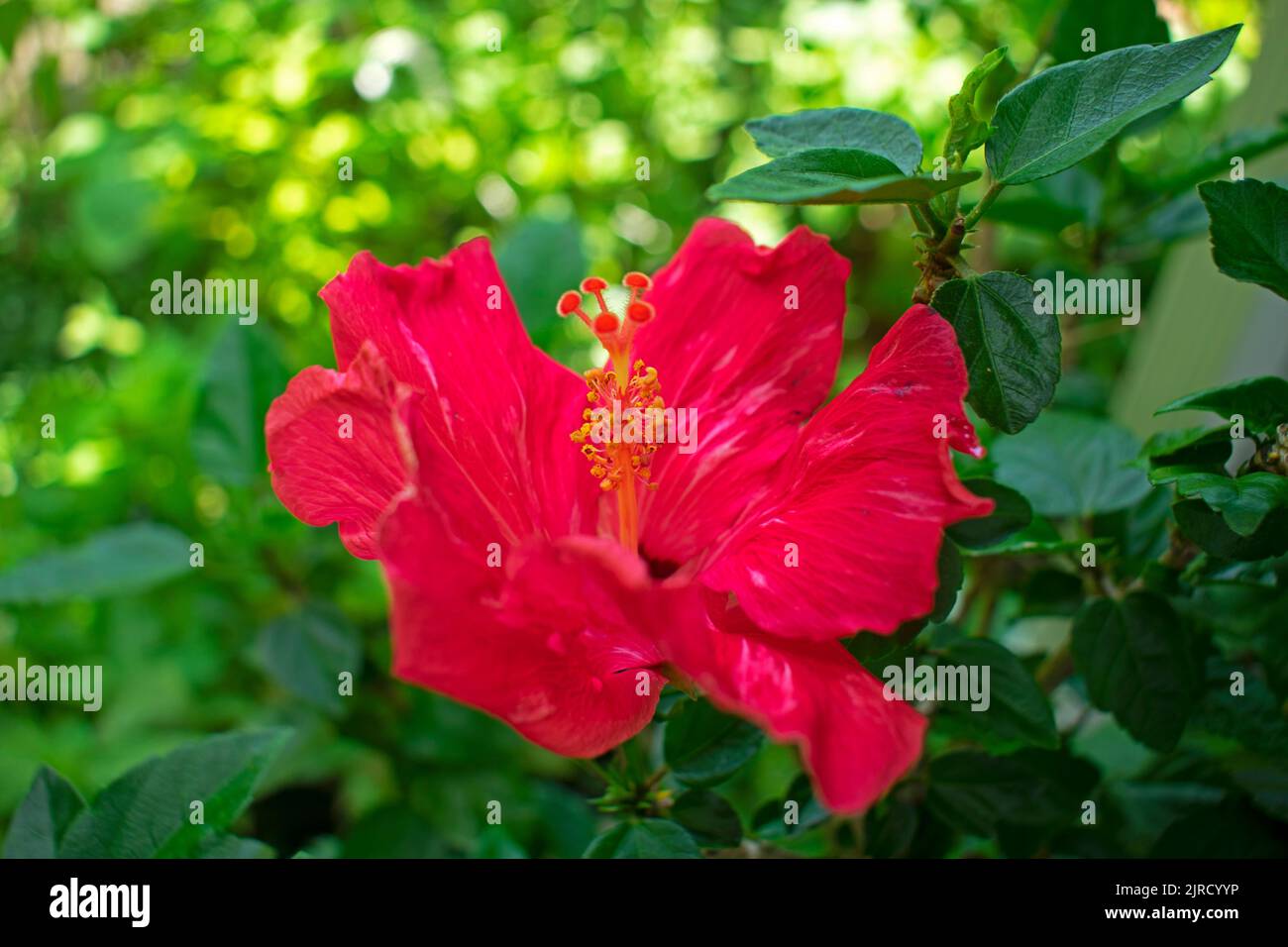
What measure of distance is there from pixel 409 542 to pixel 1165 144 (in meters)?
2.08

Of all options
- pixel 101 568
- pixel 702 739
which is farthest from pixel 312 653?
pixel 702 739

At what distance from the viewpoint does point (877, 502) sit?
0.53 meters

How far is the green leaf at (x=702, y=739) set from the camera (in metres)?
0.68

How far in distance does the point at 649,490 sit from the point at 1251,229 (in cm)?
37

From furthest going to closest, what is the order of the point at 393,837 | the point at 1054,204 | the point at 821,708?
the point at 393,837
the point at 1054,204
the point at 821,708

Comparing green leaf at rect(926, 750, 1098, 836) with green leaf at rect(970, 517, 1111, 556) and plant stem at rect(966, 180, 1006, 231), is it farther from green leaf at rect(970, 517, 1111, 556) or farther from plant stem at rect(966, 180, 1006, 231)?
plant stem at rect(966, 180, 1006, 231)

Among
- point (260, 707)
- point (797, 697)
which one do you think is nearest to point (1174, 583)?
point (797, 697)

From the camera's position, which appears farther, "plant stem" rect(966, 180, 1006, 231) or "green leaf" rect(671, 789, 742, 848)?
"green leaf" rect(671, 789, 742, 848)

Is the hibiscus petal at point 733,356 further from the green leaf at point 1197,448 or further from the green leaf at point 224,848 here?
the green leaf at point 224,848

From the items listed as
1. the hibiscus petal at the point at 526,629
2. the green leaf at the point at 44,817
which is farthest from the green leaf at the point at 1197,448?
the green leaf at the point at 44,817

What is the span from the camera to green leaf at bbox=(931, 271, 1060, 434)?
530mm

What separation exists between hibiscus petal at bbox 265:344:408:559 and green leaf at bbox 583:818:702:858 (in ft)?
0.71

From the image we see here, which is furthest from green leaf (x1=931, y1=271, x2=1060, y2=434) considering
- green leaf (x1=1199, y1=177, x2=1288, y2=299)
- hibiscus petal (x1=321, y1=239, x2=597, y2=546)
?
hibiscus petal (x1=321, y1=239, x2=597, y2=546)

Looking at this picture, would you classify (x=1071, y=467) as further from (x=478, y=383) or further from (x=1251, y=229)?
(x=478, y=383)
